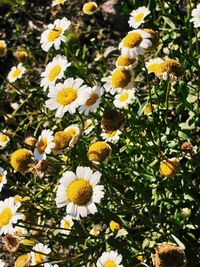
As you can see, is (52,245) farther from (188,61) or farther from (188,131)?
(188,61)

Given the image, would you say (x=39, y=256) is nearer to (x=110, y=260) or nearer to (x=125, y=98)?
(x=110, y=260)

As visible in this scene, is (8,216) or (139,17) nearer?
(8,216)

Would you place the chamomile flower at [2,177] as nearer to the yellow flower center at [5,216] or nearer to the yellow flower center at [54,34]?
the yellow flower center at [5,216]

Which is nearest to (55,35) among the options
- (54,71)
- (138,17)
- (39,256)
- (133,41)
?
(54,71)

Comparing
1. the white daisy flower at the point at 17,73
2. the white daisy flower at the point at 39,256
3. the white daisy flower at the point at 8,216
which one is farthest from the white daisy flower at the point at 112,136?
the white daisy flower at the point at 17,73

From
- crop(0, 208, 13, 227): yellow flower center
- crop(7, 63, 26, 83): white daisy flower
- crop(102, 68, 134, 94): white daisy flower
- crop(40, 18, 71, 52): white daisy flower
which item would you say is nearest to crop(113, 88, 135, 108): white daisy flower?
crop(102, 68, 134, 94): white daisy flower

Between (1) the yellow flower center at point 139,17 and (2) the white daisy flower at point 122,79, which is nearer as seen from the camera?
(2) the white daisy flower at point 122,79
